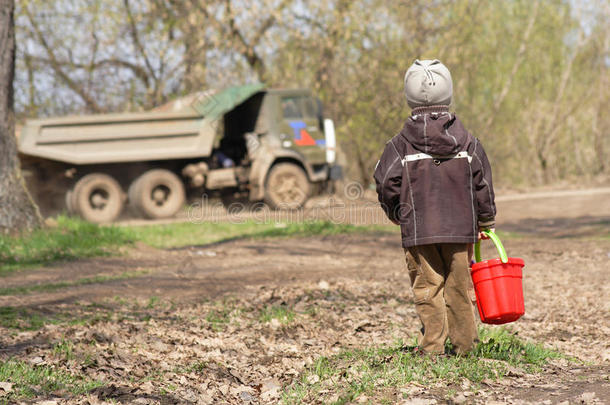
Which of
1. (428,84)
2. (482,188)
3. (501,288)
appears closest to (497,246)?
(501,288)

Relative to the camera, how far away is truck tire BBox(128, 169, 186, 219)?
15141 mm

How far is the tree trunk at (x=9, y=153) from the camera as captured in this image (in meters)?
9.77

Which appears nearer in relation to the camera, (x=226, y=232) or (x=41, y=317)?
(x=41, y=317)

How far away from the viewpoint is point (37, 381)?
3986 millimetres

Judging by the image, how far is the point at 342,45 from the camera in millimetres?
18953

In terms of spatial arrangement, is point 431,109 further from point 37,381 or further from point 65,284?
point 65,284

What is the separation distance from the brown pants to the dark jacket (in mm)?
140

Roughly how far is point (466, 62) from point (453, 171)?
660 inches

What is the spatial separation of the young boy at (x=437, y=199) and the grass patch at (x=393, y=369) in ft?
0.56

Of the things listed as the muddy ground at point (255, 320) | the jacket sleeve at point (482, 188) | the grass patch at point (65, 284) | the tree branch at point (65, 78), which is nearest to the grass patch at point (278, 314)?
the muddy ground at point (255, 320)

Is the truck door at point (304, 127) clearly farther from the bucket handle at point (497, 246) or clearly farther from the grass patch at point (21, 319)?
the bucket handle at point (497, 246)

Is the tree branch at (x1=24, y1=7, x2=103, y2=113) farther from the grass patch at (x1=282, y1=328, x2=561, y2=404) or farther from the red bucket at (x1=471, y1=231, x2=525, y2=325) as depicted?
the red bucket at (x1=471, y1=231, x2=525, y2=325)

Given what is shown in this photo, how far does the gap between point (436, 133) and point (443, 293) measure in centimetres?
101

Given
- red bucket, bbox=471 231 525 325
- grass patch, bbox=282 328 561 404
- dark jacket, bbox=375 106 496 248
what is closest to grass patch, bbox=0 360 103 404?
grass patch, bbox=282 328 561 404
